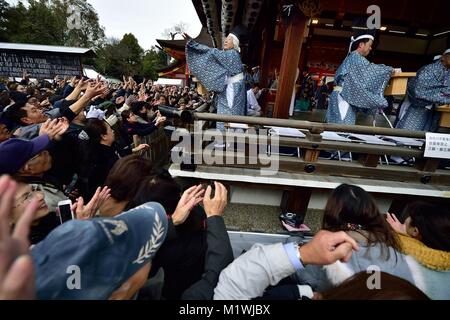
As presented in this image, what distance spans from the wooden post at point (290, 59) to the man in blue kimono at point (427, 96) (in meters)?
1.73

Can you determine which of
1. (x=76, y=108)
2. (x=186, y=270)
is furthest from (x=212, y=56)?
(x=186, y=270)

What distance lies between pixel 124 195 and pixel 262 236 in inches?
60.2

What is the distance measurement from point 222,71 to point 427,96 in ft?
9.27

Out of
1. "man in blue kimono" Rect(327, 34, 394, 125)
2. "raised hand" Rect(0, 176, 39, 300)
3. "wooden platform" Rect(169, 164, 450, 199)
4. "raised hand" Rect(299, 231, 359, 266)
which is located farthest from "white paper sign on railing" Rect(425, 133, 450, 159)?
"raised hand" Rect(0, 176, 39, 300)

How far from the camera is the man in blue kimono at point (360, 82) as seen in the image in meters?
2.96

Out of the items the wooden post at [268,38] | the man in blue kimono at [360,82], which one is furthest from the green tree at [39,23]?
the man in blue kimono at [360,82]

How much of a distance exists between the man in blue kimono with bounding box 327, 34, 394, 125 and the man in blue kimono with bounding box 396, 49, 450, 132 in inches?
22.3

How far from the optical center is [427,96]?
10.2ft

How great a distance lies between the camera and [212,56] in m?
3.05

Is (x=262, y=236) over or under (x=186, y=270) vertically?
under

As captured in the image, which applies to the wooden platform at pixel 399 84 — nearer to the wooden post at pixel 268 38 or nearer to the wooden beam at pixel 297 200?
the wooden beam at pixel 297 200

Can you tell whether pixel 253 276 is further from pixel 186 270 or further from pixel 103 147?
pixel 103 147

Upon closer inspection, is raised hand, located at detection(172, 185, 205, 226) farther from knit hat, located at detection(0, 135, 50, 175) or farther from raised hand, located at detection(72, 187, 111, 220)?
knit hat, located at detection(0, 135, 50, 175)

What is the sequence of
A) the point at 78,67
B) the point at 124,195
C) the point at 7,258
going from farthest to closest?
the point at 78,67 < the point at 124,195 < the point at 7,258
